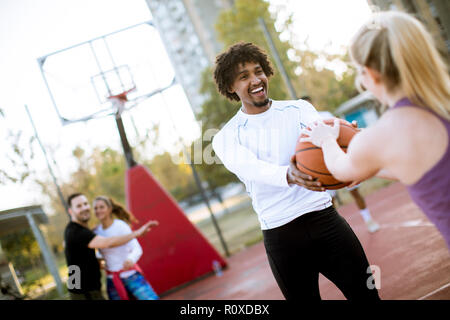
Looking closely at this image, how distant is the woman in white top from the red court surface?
1.86m

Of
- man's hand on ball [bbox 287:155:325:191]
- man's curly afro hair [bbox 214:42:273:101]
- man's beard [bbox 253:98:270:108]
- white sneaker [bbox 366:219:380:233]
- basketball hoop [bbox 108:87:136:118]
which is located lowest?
white sneaker [bbox 366:219:380:233]

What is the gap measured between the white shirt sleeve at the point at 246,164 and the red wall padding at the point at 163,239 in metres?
5.92

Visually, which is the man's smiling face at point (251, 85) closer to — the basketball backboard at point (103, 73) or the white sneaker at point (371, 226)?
the white sneaker at point (371, 226)

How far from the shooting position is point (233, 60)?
8.46 ft

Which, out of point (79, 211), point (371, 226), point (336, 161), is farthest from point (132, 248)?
point (371, 226)

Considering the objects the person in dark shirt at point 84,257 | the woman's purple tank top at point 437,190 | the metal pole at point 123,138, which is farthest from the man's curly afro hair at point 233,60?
the metal pole at point 123,138

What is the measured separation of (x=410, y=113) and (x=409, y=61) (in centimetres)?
19

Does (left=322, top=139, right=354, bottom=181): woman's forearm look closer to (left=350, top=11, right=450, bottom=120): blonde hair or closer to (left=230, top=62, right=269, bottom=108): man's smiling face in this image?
(left=350, top=11, right=450, bottom=120): blonde hair

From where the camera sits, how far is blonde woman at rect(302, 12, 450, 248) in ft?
4.71

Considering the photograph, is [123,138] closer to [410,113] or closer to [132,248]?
[132,248]

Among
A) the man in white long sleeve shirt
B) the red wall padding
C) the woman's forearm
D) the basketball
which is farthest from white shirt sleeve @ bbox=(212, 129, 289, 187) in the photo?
the red wall padding

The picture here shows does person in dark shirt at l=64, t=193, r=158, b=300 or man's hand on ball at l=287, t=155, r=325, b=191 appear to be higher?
man's hand on ball at l=287, t=155, r=325, b=191
